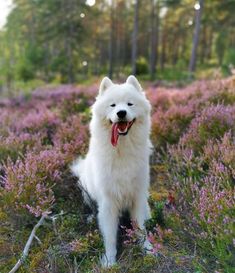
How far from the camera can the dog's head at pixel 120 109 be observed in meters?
3.63

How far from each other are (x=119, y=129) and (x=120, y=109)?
213mm

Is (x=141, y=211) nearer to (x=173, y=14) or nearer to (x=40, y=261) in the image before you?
(x=40, y=261)

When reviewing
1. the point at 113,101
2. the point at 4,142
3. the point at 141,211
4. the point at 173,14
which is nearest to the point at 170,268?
the point at 141,211

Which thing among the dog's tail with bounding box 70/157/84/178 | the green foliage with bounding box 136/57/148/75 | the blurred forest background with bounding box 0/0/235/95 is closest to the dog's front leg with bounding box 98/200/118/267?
the dog's tail with bounding box 70/157/84/178

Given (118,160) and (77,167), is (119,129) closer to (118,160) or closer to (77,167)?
(118,160)

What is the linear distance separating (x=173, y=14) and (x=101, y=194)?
38.8 metres

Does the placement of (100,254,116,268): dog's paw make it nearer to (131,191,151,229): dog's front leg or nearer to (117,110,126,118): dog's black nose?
(131,191,151,229): dog's front leg

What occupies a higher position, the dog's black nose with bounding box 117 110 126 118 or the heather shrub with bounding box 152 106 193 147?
the dog's black nose with bounding box 117 110 126 118

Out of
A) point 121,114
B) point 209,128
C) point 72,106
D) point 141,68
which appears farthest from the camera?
point 141,68

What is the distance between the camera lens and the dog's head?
3.63 metres

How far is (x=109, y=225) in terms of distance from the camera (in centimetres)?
380

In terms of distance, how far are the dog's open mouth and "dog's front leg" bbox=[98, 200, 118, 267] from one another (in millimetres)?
625

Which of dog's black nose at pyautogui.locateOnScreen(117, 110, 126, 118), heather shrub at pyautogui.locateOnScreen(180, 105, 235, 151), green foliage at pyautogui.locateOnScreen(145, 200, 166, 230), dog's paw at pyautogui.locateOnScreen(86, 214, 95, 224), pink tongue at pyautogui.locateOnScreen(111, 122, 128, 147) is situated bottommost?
dog's paw at pyautogui.locateOnScreen(86, 214, 95, 224)

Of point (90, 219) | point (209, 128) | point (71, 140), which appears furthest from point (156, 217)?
point (71, 140)
